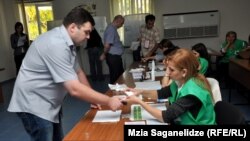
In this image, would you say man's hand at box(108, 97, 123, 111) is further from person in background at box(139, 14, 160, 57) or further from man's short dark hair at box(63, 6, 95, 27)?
person in background at box(139, 14, 160, 57)

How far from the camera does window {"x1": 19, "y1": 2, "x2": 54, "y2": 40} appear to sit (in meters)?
6.74

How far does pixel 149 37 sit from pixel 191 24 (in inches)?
68.6

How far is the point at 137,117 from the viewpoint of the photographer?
5.24 ft

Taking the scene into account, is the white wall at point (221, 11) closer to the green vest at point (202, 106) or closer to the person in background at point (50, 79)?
the person in background at point (50, 79)

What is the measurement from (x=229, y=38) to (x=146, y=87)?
3326mm

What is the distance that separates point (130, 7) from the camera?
6168mm

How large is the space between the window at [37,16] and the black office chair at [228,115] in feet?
19.6

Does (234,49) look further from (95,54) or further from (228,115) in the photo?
(228,115)

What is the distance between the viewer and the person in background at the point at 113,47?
4.13 meters

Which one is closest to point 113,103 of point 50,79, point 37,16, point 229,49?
point 50,79

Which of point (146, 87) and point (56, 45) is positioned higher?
point (56, 45)

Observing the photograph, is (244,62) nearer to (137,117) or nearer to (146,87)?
(146,87)

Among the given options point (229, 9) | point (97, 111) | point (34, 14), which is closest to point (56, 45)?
point (97, 111)

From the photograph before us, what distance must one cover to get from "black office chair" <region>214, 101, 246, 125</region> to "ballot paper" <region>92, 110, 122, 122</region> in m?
0.63
